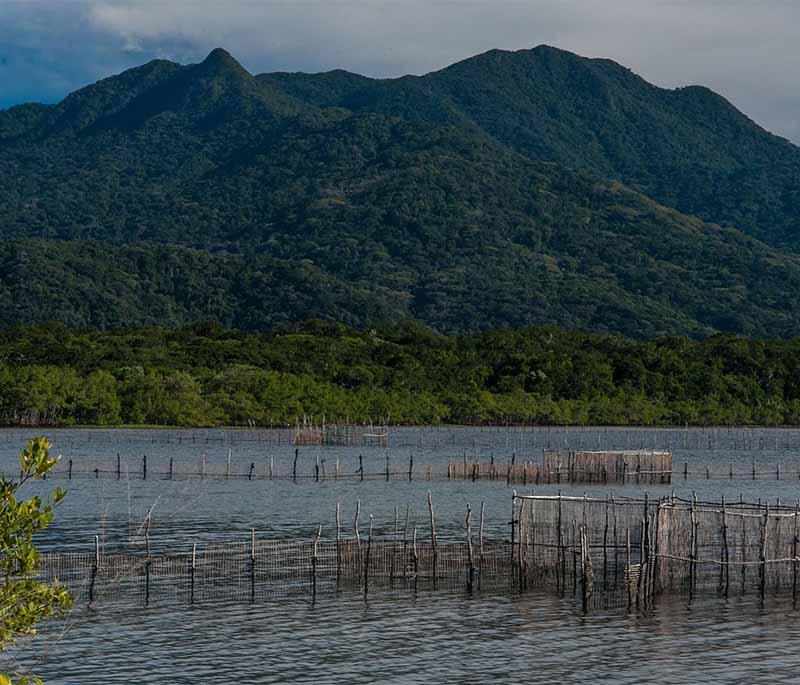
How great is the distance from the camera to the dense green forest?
10425cm

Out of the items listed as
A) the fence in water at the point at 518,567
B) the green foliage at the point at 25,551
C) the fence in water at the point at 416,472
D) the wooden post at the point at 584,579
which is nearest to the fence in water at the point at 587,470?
the fence in water at the point at 416,472

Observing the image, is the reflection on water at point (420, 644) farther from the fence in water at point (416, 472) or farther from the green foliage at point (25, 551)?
the fence in water at point (416, 472)

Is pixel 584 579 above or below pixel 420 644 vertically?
above

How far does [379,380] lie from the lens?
394 feet

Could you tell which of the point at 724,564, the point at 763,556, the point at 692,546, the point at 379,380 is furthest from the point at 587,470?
the point at 379,380

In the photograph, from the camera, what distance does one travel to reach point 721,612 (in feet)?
98.9

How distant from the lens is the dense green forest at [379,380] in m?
104

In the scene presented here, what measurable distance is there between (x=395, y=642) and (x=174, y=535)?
16213 mm

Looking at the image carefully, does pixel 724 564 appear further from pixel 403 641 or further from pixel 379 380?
pixel 379 380

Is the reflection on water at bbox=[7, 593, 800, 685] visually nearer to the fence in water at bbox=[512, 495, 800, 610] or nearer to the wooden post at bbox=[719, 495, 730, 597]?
the fence in water at bbox=[512, 495, 800, 610]

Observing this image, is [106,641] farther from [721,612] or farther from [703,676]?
[721,612]

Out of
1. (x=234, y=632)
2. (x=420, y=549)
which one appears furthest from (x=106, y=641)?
(x=420, y=549)

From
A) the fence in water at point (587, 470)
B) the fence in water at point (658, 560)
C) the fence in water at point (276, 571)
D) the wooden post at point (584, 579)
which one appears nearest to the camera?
the wooden post at point (584, 579)

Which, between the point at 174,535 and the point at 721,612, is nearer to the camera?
the point at 721,612
